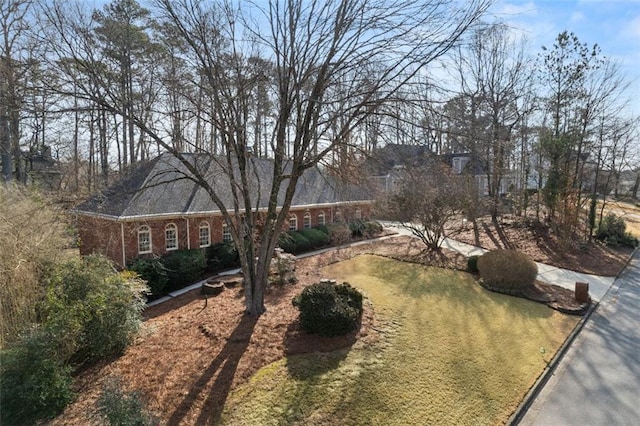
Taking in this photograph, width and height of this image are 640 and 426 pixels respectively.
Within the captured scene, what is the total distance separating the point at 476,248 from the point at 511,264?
7375mm

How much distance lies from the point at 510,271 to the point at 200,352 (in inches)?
393

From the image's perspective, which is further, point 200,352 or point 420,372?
point 200,352

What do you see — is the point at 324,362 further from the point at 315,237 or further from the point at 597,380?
the point at 315,237

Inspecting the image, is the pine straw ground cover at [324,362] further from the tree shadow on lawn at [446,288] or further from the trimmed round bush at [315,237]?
the trimmed round bush at [315,237]

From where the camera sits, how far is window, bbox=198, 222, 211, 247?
604 inches

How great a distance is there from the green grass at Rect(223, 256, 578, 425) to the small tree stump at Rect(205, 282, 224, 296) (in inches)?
199

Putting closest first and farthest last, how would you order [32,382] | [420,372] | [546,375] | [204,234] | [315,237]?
[32,382] < [420,372] < [546,375] < [204,234] < [315,237]

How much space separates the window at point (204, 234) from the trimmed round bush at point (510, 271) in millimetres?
11373

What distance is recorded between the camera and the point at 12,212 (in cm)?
810

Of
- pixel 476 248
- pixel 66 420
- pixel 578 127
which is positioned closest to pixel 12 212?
pixel 66 420

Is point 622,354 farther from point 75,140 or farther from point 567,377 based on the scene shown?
point 75,140

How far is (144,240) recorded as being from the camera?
13.8 m

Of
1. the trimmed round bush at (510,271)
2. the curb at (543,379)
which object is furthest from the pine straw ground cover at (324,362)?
the trimmed round bush at (510,271)

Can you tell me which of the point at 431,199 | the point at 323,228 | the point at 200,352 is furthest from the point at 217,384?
the point at 323,228
